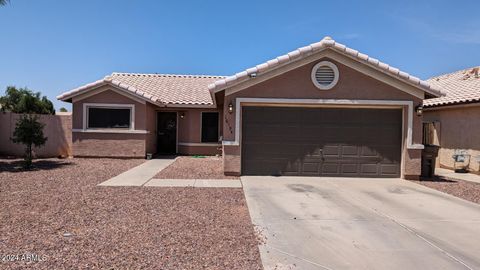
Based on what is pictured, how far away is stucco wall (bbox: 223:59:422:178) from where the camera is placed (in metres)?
11.0

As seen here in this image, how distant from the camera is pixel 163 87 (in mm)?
20125

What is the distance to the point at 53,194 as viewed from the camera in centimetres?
798

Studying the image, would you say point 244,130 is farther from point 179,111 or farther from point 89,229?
point 179,111

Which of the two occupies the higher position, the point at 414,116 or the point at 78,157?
the point at 414,116

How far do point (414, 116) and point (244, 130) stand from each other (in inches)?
218

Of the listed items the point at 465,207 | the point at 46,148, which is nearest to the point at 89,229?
the point at 465,207

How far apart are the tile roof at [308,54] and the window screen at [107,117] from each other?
688cm

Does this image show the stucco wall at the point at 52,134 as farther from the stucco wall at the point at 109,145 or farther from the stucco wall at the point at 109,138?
the stucco wall at the point at 109,145

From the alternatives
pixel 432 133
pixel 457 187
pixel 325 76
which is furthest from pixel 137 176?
pixel 432 133

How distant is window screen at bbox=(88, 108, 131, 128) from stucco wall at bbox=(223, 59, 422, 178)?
694 centimetres

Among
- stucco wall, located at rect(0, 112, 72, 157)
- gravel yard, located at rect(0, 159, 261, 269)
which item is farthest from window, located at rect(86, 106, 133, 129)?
gravel yard, located at rect(0, 159, 261, 269)

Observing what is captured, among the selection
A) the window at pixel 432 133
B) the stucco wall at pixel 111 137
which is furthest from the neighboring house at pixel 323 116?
the stucco wall at pixel 111 137

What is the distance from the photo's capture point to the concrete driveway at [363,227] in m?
4.50

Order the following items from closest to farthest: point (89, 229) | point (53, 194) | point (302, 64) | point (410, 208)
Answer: point (89, 229) < point (410, 208) < point (53, 194) < point (302, 64)
